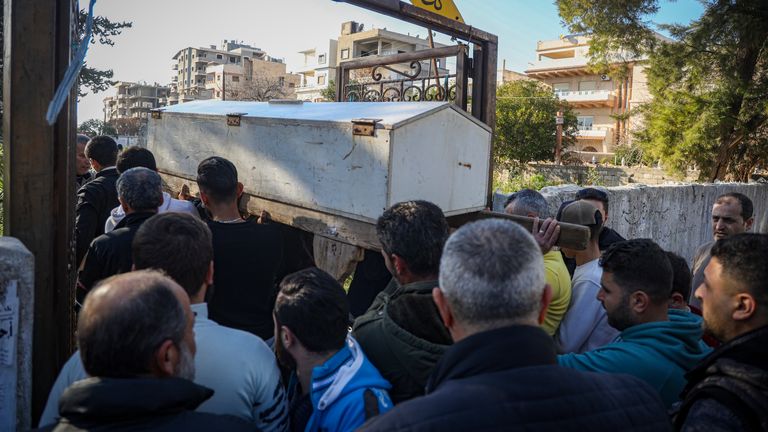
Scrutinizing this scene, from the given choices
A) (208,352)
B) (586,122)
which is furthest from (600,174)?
(586,122)

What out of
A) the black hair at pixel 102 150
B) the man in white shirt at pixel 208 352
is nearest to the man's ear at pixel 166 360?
the man in white shirt at pixel 208 352

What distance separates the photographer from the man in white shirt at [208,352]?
1.58m

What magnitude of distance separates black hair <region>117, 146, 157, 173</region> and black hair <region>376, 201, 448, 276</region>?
2.08 m

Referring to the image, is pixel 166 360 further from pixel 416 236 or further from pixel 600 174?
pixel 600 174

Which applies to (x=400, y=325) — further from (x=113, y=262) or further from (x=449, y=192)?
(x=449, y=192)

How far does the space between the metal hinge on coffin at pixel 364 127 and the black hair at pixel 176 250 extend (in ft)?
3.87

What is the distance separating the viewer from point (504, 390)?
1104 mm

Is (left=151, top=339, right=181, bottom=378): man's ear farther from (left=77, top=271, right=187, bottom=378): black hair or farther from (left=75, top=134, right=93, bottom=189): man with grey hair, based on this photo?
(left=75, top=134, right=93, bottom=189): man with grey hair

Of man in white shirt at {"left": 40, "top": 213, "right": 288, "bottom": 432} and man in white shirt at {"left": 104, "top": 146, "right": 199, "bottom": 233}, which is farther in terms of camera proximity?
man in white shirt at {"left": 104, "top": 146, "right": 199, "bottom": 233}

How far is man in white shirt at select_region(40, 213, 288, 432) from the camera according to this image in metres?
1.58

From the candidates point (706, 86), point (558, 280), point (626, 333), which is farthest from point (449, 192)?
point (706, 86)

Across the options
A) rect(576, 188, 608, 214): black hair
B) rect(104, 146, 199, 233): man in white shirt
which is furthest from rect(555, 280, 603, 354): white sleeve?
rect(104, 146, 199, 233): man in white shirt

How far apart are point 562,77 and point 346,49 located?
22.3m

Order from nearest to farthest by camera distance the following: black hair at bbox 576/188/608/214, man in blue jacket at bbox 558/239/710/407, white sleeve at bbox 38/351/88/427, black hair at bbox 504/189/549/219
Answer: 1. white sleeve at bbox 38/351/88/427
2. man in blue jacket at bbox 558/239/710/407
3. black hair at bbox 504/189/549/219
4. black hair at bbox 576/188/608/214
